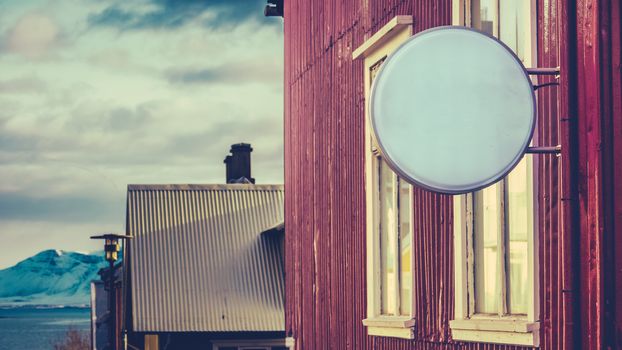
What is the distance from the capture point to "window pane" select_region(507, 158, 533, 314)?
24.2 feet

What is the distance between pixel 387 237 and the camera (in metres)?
10.8

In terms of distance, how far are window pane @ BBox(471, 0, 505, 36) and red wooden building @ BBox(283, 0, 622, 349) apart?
19 mm

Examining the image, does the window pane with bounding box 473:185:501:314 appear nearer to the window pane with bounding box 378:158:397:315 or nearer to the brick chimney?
the window pane with bounding box 378:158:397:315

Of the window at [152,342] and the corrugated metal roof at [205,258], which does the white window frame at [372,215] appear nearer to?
the corrugated metal roof at [205,258]

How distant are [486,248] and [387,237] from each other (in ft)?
9.28

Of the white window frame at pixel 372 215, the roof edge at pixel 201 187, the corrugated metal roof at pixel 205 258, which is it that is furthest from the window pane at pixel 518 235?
the roof edge at pixel 201 187

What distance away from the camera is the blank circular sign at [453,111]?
18.2 feet

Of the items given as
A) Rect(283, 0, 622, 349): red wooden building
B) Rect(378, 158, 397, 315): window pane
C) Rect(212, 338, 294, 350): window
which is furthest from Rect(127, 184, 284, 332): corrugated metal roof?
Rect(378, 158, 397, 315): window pane

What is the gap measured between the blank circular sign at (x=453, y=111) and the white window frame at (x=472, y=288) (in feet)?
5.29

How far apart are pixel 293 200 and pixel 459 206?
6.93 meters

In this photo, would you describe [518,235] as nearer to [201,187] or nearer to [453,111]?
[453,111]

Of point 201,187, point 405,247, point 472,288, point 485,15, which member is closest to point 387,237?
point 405,247

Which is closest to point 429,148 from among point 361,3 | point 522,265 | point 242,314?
point 522,265

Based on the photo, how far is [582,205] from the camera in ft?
20.4
